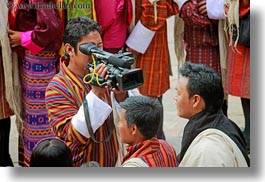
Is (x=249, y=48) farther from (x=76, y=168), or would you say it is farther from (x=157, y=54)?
(x=76, y=168)

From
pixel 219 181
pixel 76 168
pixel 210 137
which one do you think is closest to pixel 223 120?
pixel 210 137

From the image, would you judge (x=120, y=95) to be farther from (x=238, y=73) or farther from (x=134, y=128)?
(x=238, y=73)

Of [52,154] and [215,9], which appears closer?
[52,154]

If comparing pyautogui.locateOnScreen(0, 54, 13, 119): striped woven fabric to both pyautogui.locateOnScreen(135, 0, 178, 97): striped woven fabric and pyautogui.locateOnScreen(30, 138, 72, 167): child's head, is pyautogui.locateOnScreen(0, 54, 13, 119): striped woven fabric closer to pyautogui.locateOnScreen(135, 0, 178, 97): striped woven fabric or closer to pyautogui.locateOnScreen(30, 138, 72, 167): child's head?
pyautogui.locateOnScreen(30, 138, 72, 167): child's head

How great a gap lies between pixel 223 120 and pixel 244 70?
0.31 m

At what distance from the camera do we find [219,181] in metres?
2.50

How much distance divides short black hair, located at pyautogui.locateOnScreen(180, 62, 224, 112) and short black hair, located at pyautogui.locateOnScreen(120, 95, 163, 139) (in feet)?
0.48

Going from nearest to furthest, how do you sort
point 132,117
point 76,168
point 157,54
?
point 132,117, point 76,168, point 157,54

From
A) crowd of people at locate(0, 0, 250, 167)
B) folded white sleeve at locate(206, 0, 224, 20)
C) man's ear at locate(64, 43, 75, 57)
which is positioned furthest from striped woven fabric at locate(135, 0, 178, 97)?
man's ear at locate(64, 43, 75, 57)

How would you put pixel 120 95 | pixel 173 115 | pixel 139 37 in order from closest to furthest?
pixel 120 95
pixel 173 115
pixel 139 37

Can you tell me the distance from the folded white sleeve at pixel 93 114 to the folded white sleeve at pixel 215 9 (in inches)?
22.1

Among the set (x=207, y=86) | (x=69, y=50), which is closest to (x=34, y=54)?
(x=69, y=50)

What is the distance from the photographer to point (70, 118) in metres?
2.28

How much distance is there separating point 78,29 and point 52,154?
428 mm
